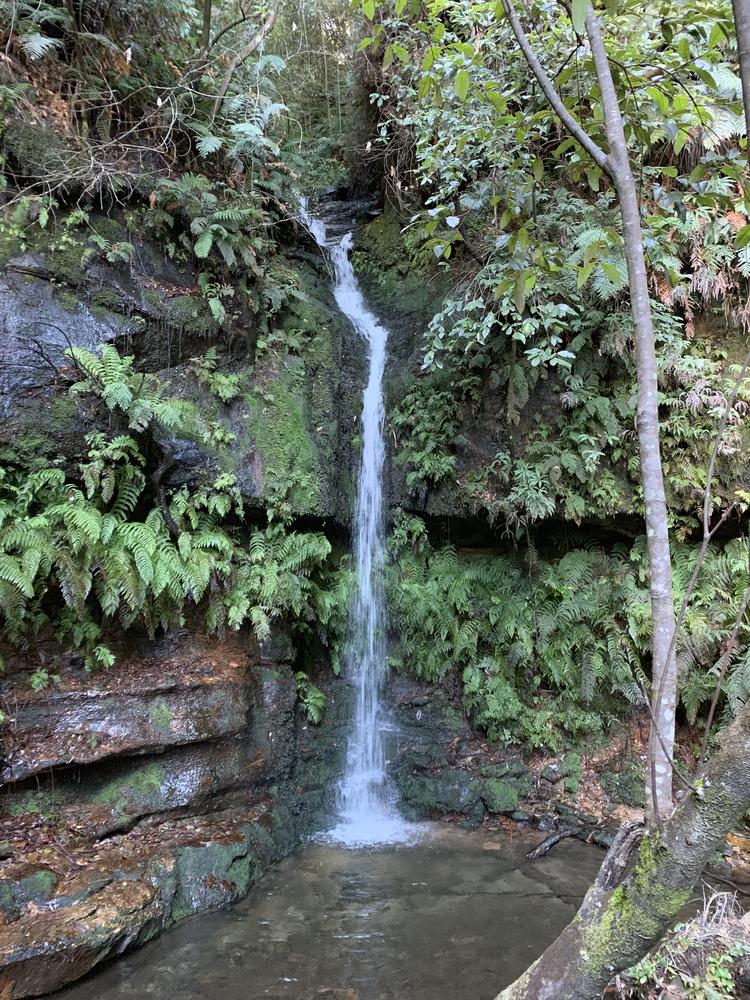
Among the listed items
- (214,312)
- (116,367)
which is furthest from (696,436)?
(116,367)

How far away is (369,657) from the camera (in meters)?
7.50

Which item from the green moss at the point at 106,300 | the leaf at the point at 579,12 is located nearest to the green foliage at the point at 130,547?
the green moss at the point at 106,300

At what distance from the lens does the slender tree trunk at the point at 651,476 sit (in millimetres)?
2172

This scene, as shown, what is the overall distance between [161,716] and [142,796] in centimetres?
69

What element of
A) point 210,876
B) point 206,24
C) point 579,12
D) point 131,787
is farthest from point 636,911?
point 206,24

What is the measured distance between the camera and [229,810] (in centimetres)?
567

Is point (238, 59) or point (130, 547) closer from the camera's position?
point (130, 547)

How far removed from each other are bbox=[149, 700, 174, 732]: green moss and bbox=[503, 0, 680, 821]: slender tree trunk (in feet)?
14.9

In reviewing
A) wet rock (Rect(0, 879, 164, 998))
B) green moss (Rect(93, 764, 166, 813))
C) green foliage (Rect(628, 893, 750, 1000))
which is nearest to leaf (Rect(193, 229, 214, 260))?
green moss (Rect(93, 764, 166, 813))

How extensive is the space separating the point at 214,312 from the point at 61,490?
278 centimetres

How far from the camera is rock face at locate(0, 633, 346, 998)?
417cm

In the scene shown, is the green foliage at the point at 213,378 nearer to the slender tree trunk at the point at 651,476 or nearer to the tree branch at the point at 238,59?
the tree branch at the point at 238,59

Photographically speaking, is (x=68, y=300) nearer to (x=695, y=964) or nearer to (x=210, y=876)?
(x=210, y=876)

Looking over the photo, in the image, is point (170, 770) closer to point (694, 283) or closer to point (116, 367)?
point (116, 367)
